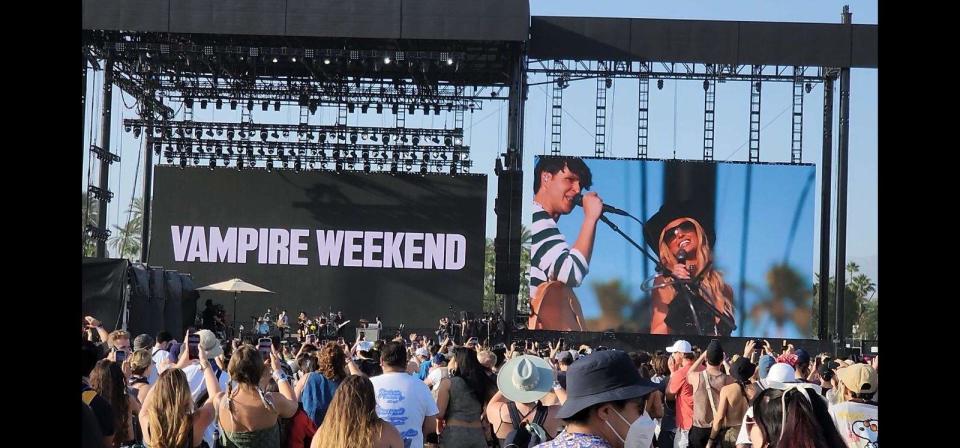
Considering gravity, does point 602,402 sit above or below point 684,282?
above

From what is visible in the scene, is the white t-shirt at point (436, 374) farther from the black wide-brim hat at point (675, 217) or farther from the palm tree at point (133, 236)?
the palm tree at point (133, 236)

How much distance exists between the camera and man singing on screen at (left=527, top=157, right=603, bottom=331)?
29.8 meters

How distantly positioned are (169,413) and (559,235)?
2478 centimetres

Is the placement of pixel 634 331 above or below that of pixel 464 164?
below

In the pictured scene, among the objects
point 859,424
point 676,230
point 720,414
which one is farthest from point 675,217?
point 859,424

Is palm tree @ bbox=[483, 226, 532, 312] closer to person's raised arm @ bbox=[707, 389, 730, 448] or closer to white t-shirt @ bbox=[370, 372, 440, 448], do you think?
person's raised arm @ bbox=[707, 389, 730, 448]

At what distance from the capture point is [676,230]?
30.5m

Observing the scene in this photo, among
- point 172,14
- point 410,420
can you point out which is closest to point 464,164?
point 172,14

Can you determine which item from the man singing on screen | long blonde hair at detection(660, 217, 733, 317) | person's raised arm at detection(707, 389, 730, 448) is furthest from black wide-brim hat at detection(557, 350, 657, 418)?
long blonde hair at detection(660, 217, 733, 317)

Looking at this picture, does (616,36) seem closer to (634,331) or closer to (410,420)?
(634,331)

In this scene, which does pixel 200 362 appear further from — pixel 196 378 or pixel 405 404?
pixel 405 404

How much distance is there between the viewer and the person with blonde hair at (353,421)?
506cm
